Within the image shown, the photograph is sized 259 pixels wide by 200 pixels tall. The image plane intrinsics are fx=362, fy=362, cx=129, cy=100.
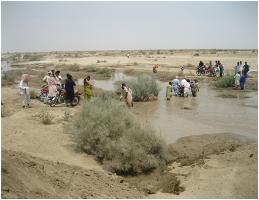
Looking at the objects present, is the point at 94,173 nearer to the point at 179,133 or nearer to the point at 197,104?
the point at 179,133

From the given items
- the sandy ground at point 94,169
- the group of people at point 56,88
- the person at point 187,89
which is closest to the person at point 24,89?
the group of people at point 56,88

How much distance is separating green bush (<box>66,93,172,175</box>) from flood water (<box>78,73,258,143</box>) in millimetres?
866

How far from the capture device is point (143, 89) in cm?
1895

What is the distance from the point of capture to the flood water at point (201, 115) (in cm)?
1263

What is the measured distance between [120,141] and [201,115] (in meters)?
6.91

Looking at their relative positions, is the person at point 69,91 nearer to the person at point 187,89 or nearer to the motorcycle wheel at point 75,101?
the motorcycle wheel at point 75,101

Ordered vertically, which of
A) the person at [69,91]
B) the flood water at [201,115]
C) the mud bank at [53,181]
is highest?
the person at [69,91]

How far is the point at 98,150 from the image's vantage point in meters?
9.46

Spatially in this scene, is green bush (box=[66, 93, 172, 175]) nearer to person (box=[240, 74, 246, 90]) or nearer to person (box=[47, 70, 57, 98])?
person (box=[47, 70, 57, 98])

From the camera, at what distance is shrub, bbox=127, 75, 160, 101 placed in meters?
18.8

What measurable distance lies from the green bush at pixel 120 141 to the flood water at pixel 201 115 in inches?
34.1

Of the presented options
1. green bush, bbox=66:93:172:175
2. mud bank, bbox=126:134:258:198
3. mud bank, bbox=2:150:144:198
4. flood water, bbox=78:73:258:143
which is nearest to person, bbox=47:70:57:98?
flood water, bbox=78:73:258:143

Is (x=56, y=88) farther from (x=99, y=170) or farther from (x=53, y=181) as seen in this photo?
(x=53, y=181)

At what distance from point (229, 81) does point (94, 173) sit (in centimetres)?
1721
